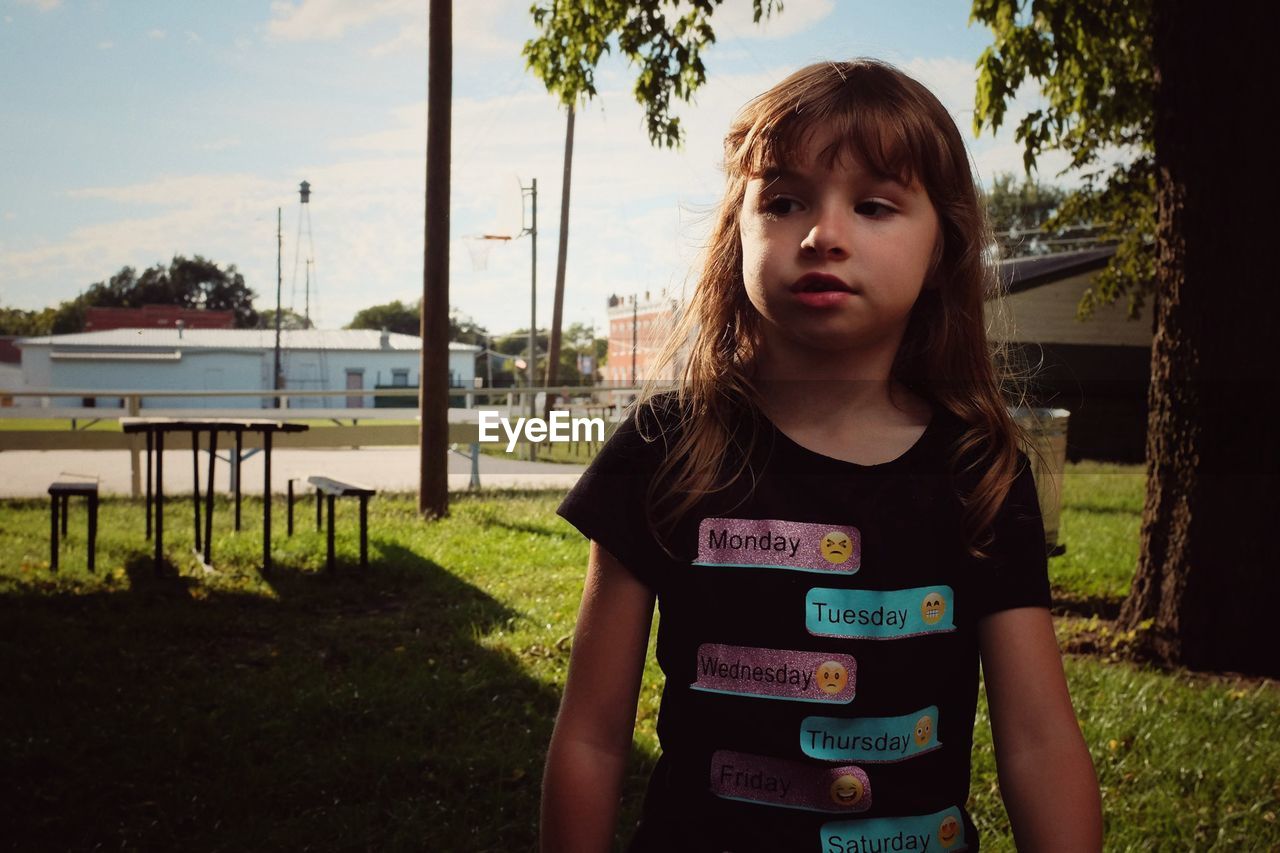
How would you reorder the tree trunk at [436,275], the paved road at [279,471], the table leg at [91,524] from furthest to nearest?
the paved road at [279,471], the tree trunk at [436,275], the table leg at [91,524]

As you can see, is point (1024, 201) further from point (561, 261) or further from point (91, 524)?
point (91, 524)

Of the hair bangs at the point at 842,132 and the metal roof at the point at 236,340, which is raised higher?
the metal roof at the point at 236,340

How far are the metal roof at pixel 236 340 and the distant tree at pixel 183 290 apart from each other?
1241 cm

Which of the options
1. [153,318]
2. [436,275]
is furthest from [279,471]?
[153,318]

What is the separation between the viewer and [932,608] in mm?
1095

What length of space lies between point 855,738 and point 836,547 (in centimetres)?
19

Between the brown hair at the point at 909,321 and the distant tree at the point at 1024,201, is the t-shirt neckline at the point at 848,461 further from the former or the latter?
the distant tree at the point at 1024,201

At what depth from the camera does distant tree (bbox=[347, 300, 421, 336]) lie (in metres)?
83.1

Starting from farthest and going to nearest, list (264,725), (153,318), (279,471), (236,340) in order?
(153,318), (236,340), (279,471), (264,725)

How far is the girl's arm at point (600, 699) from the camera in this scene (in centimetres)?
112

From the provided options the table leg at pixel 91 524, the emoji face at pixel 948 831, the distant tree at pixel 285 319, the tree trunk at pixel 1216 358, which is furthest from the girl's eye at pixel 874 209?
the distant tree at pixel 285 319

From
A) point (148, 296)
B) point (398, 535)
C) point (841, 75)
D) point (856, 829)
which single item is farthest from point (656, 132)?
point (148, 296)

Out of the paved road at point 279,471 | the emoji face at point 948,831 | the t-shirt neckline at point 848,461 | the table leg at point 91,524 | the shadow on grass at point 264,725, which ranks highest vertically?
the t-shirt neckline at point 848,461

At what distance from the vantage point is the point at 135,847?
315 centimetres
